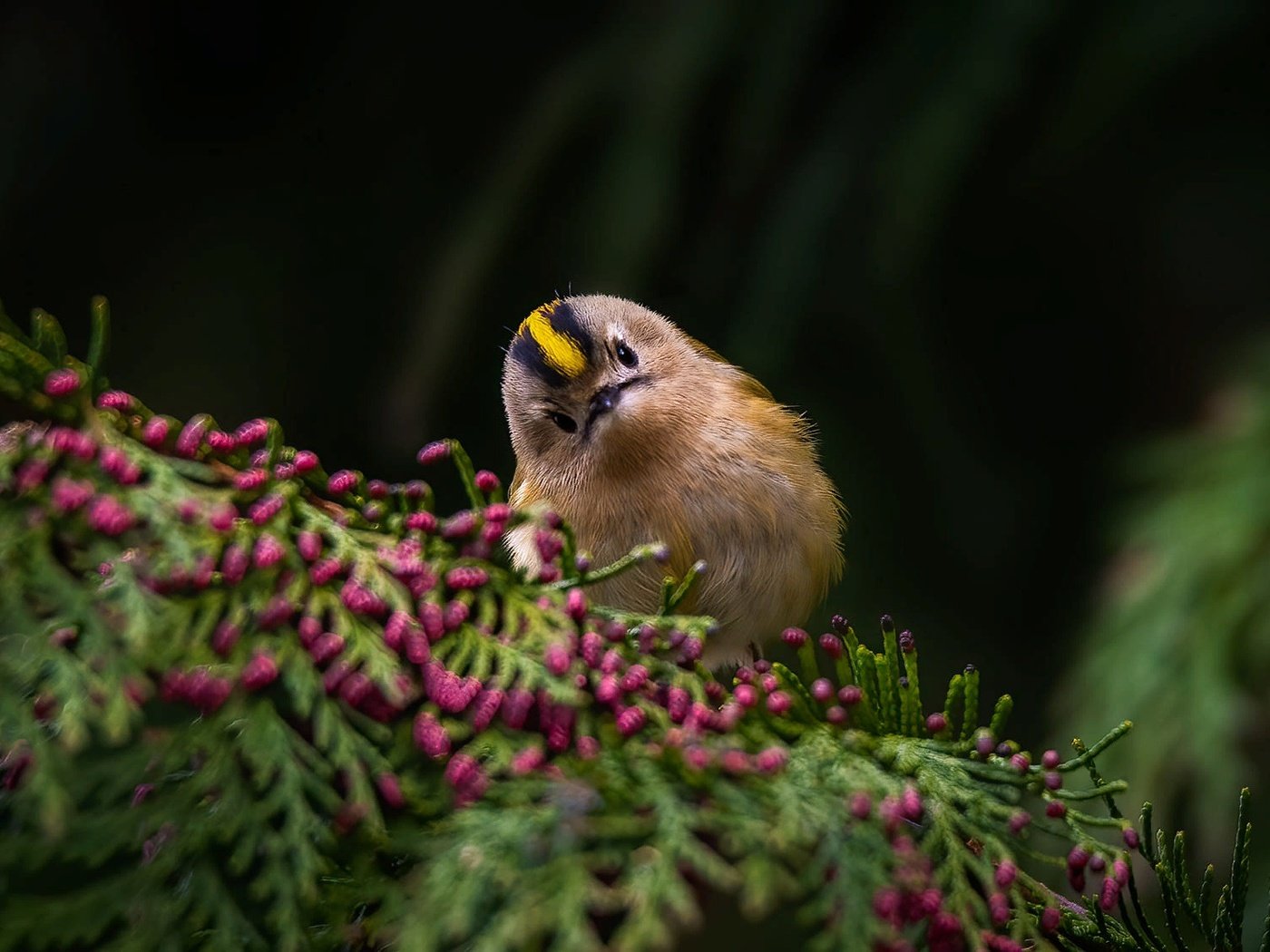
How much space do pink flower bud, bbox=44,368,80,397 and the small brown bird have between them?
2.55ft

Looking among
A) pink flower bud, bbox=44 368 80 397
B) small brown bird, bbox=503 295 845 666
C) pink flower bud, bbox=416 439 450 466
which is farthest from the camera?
small brown bird, bbox=503 295 845 666

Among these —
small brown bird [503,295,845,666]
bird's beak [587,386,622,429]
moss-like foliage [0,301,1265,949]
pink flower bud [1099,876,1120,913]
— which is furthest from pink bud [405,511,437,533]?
bird's beak [587,386,622,429]

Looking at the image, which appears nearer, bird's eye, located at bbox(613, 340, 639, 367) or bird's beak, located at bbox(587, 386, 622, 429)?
bird's beak, located at bbox(587, 386, 622, 429)

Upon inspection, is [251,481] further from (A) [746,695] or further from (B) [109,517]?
(A) [746,695]

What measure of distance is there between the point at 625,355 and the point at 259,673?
108 centimetres

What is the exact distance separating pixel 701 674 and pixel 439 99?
60.2 inches

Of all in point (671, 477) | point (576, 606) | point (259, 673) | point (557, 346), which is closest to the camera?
point (259, 673)

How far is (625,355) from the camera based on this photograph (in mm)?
1627

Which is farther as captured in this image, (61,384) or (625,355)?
(625,355)

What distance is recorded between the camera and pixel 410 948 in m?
0.50

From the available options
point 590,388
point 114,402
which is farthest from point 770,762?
point 590,388

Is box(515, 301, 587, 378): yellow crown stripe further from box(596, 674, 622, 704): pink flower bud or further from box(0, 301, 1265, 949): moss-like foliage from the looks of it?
box(596, 674, 622, 704): pink flower bud

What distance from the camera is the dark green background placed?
1.69m

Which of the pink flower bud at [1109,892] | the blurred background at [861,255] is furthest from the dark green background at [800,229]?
the pink flower bud at [1109,892]
